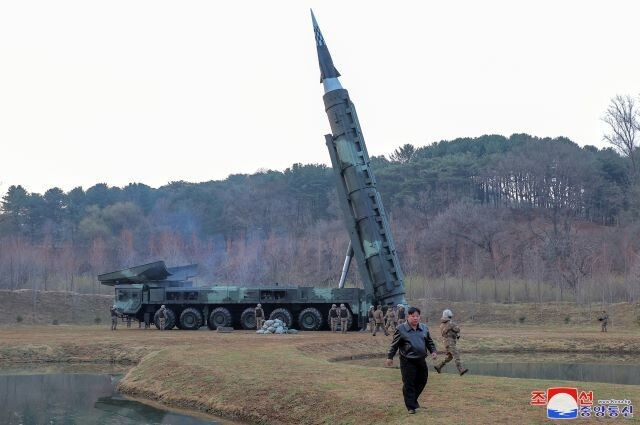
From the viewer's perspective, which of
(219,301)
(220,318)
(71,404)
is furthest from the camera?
(220,318)

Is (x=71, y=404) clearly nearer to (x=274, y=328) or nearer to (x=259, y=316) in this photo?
(x=274, y=328)

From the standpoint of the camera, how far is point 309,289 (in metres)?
34.6

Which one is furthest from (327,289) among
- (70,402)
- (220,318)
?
(70,402)

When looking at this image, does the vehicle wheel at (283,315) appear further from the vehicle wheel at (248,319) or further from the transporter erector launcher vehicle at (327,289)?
the vehicle wheel at (248,319)

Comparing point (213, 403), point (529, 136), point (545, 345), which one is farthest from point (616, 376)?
point (529, 136)

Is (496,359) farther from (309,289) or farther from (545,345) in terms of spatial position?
(309,289)

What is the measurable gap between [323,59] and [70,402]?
1801cm

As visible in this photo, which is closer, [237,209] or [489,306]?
[489,306]

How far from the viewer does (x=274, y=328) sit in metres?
32.8

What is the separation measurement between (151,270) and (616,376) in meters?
20.5

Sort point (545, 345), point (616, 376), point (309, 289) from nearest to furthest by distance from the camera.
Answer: point (616, 376) < point (545, 345) < point (309, 289)

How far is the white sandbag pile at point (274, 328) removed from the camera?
32.6m

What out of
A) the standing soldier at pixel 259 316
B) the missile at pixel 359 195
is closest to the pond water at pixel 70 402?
the standing soldier at pixel 259 316

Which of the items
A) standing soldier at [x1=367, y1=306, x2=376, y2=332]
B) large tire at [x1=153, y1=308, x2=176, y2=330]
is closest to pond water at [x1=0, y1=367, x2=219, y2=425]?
standing soldier at [x1=367, y1=306, x2=376, y2=332]
